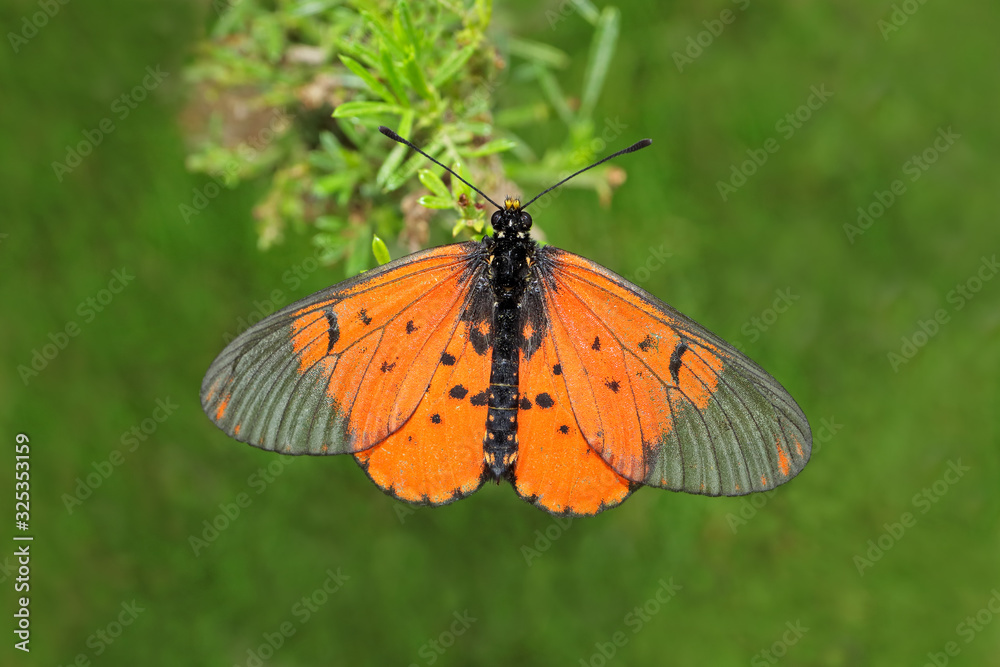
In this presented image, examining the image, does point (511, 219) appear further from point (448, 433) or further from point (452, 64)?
point (448, 433)

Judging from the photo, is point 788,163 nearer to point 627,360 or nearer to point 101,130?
point 627,360

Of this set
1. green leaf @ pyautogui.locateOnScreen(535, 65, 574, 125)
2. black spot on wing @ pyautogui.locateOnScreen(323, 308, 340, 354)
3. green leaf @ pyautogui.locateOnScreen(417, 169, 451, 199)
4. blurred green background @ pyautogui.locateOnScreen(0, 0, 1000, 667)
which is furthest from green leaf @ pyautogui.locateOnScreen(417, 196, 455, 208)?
blurred green background @ pyautogui.locateOnScreen(0, 0, 1000, 667)

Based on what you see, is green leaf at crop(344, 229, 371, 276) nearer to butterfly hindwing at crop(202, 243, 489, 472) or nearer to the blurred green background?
butterfly hindwing at crop(202, 243, 489, 472)

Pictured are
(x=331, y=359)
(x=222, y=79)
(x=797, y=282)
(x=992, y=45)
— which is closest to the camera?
(x=331, y=359)

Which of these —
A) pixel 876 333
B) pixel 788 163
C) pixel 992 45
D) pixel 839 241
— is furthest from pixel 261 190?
pixel 992 45

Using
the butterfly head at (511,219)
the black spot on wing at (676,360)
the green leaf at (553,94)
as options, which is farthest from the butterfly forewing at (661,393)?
the green leaf at (553,94)

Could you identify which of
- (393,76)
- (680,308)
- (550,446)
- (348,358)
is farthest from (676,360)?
(680,308)

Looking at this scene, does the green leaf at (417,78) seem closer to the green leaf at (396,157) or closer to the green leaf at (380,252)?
the green leaf at (396,157)
